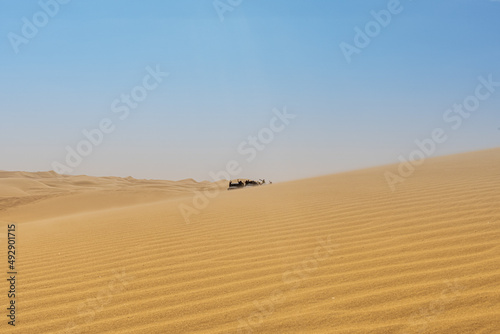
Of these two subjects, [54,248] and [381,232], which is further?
[54,248]

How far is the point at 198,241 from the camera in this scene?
4648 millimetres

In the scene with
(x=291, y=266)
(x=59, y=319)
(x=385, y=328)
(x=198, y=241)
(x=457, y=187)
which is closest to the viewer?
(x=385, y=328)

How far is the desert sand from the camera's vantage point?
2.57 meters

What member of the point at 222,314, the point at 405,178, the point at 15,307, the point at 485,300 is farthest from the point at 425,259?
the point at 405,178

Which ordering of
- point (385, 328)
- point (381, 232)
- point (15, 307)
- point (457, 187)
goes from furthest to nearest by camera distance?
1. point (457, 187)
2. point (381, 232)
3. point (15, 307)
4. point (385, 328)

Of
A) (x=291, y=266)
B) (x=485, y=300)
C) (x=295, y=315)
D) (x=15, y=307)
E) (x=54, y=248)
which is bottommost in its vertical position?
(x=485, y=300)

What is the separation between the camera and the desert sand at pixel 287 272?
8.42ft

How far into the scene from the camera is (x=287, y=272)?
333 centimetres

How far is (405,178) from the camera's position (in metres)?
8.12

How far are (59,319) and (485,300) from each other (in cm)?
259

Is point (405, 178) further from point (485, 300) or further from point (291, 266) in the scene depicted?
point (485, 300)

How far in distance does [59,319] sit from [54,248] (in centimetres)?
251

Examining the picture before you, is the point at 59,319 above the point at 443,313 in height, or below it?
above

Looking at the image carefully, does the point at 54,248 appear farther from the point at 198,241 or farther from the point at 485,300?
the point at 485,300
